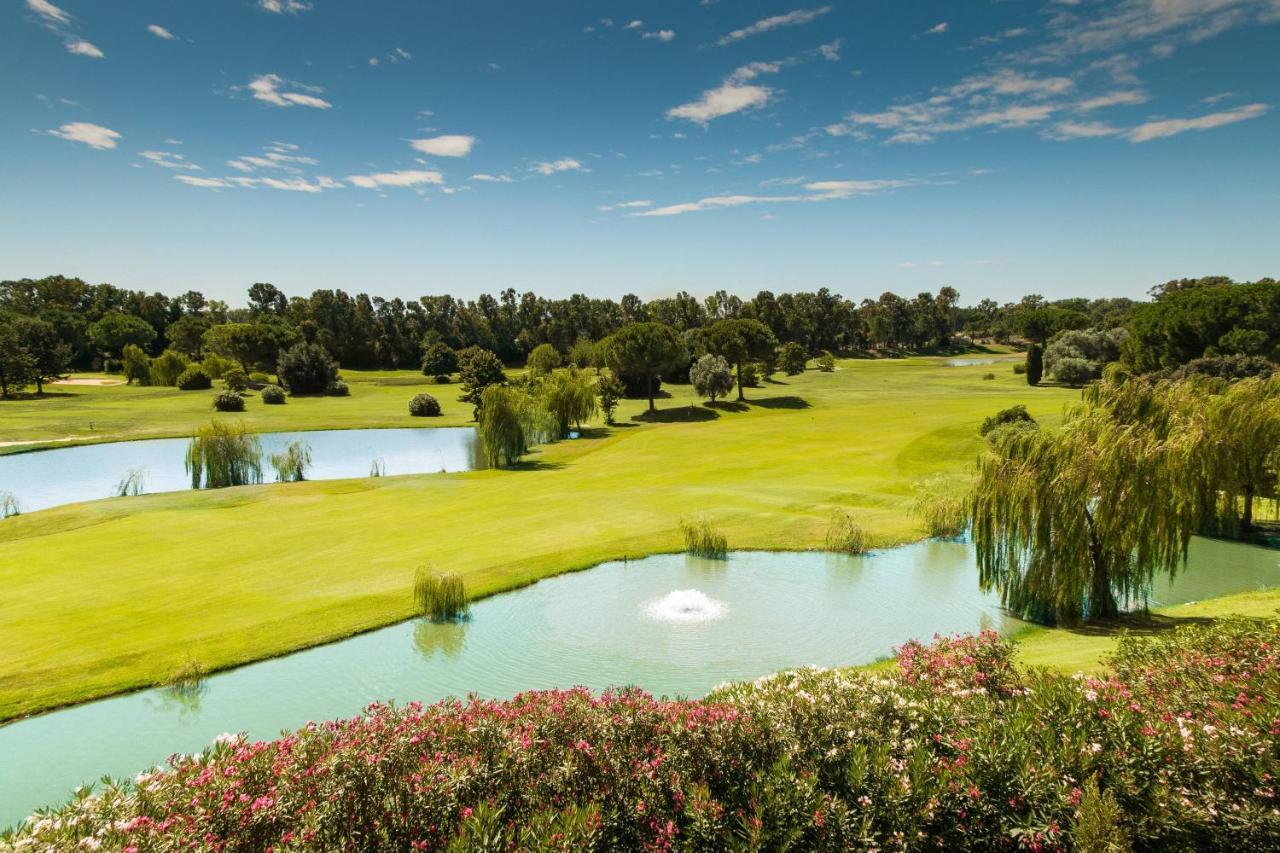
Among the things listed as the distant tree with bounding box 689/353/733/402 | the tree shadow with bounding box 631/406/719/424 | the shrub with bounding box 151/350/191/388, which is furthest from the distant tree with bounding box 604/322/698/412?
the shrub with bounding box 151/350/191/388

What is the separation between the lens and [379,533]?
28.9m

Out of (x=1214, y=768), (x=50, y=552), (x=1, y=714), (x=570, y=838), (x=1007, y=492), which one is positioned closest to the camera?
(x=570, y=838)

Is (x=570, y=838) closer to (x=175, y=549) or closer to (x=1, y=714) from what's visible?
(x=1, y=714)

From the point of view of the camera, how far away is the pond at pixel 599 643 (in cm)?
1462

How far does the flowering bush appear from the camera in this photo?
7152mm

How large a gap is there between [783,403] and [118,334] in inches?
5290

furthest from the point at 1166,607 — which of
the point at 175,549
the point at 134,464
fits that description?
the point at 134,464

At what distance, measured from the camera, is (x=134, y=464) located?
50.2m

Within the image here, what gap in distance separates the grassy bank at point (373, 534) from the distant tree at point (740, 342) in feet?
76.0

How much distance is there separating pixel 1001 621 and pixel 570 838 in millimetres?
17886

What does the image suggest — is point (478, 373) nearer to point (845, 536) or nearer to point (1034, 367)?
point (845, 536)

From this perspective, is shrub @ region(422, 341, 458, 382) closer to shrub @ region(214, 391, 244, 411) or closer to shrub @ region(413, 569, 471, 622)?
shrub @ region(214, 391, 244, 411)

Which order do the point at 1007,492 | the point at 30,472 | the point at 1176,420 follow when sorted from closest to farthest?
the point at 1007,492, the point at 1176,420, the point at 30,472

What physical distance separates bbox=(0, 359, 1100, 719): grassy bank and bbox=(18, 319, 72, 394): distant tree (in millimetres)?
78917
